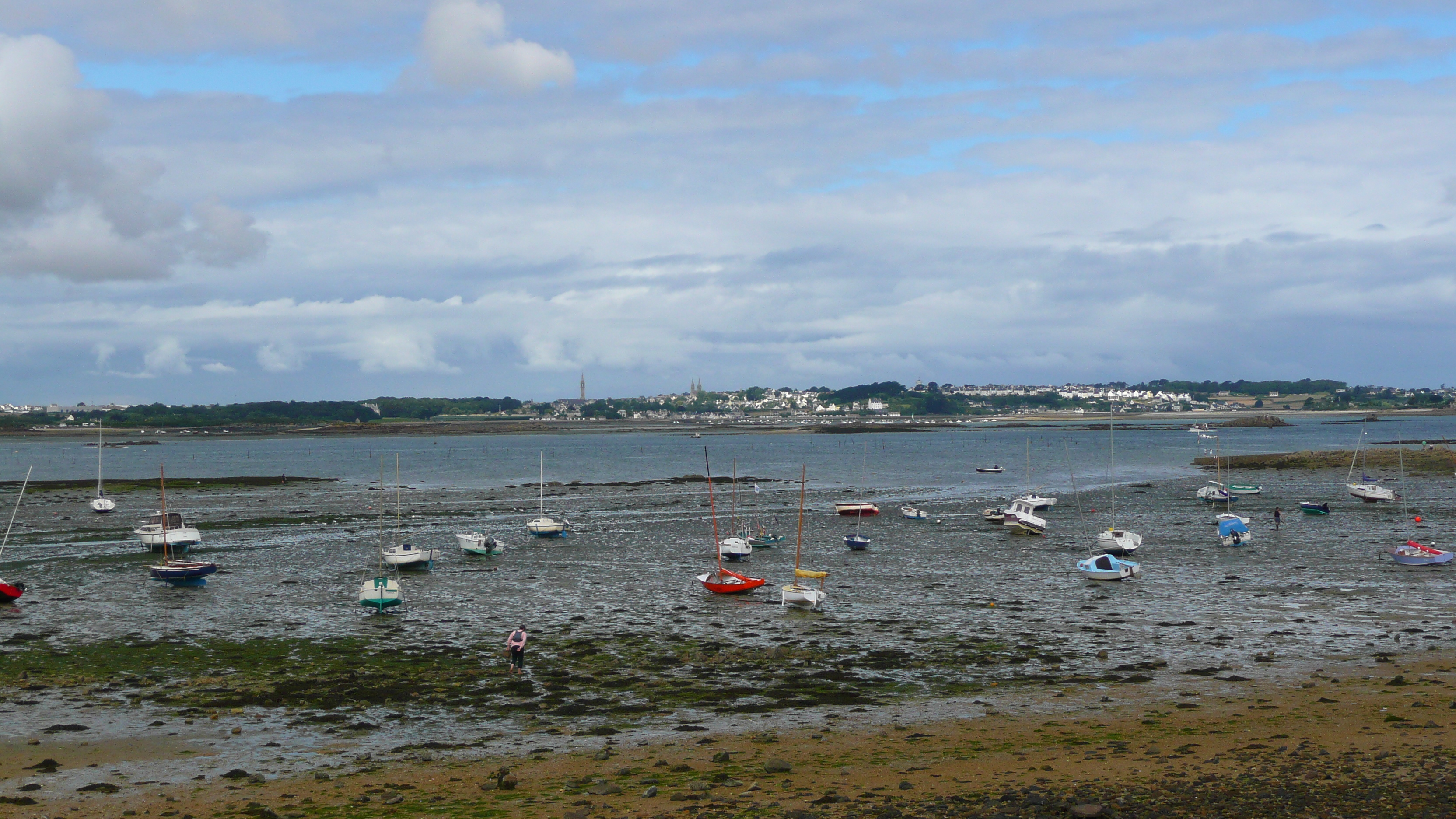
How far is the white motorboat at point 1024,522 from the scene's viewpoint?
6053 cm

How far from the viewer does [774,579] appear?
45062 millimetres

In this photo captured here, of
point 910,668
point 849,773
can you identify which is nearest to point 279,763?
point 849,773

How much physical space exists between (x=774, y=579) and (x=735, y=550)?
5665mm

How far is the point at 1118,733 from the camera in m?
20.5

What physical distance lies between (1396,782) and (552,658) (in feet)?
66.6

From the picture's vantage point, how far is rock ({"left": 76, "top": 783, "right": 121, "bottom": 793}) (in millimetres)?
18047

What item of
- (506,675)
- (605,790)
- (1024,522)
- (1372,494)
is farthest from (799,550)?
(1372,494)

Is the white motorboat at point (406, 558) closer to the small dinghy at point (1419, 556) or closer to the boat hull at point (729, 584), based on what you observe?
the boat hull at point (729, 584)

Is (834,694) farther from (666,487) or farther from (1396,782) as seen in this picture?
(666,487)

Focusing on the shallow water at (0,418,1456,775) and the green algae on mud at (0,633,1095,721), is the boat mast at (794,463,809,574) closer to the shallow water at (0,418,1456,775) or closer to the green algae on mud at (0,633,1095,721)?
the shallow water at (0,418,1456,775)

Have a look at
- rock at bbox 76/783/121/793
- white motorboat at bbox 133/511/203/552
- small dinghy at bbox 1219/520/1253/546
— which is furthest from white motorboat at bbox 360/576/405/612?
small dinghy at bbox 1219/520/1253/546

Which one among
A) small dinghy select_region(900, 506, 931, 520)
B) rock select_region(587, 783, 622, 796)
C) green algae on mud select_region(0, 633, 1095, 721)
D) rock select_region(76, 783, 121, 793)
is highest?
rock select_region(587, 783, 622, 796)

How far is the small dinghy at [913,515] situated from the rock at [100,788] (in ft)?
183

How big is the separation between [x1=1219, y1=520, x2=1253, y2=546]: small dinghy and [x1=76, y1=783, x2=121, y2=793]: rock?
165 feet
